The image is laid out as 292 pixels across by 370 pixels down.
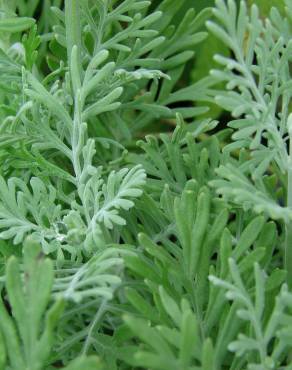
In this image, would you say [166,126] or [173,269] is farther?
[166,126]

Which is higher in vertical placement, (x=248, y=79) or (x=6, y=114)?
(x=248, y=79)

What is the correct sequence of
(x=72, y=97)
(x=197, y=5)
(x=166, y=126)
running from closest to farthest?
(x=72, y=97) < (x=197, y=5) < (x=166, y=126)

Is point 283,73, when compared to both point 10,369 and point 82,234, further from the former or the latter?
point 10,369

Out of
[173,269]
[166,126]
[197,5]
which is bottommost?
[166,126]

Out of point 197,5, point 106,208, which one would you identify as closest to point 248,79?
point 106,208

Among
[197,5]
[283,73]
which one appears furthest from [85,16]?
[197,5]

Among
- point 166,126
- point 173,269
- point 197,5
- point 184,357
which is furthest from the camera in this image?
point 166,126
